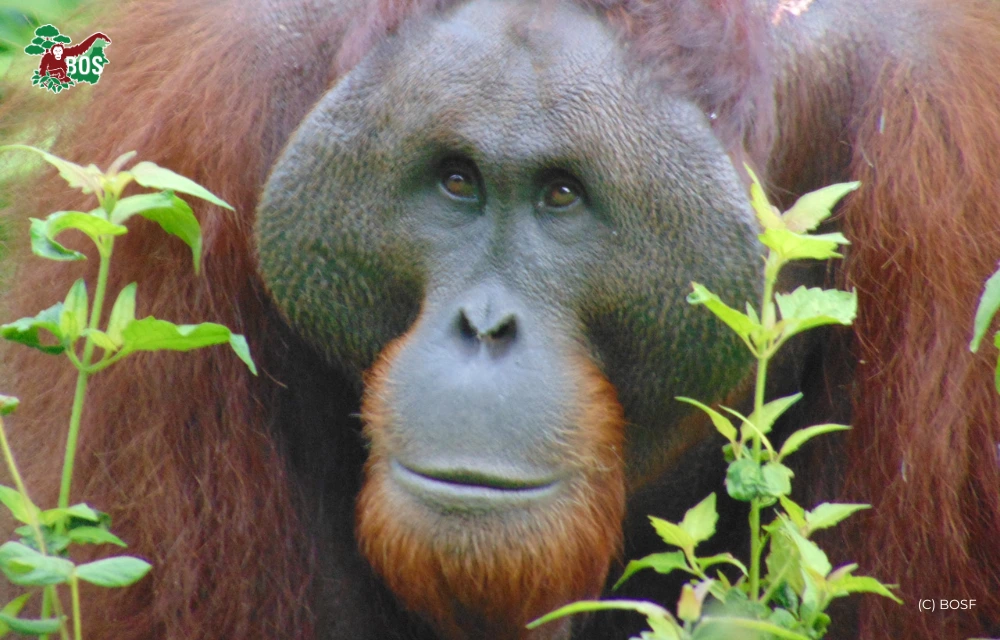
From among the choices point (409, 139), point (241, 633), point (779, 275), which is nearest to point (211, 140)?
point (409, 139)

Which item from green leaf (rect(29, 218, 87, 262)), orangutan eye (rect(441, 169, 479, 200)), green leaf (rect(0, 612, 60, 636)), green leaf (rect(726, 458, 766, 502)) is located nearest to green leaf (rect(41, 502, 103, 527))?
green leaf (rect(0, 612, 60, 636))

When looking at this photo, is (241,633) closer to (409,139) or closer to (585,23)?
(409,139)

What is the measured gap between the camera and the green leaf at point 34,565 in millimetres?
1698

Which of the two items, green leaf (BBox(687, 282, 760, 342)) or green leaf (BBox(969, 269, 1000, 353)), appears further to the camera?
green leaf (BBox(687, 282, 760, 342))

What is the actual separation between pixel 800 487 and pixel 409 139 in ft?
3.37

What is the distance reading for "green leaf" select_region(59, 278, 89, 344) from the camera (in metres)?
1.83

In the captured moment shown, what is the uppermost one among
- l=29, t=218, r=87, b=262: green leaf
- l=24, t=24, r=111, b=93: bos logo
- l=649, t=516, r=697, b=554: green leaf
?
l=24, t=24, r=111, b=93: bos logo

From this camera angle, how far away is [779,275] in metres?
2.47

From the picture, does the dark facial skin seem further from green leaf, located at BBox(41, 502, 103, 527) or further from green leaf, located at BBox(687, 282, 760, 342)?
green leaf, located at BBox(41, 502, 103, 527)

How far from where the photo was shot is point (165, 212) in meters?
1.92

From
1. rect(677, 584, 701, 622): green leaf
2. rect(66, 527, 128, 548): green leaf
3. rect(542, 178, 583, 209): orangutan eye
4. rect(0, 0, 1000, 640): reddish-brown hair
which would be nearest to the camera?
rect(677, 584, 701, 622): green leaf

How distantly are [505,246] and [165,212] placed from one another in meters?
0.52

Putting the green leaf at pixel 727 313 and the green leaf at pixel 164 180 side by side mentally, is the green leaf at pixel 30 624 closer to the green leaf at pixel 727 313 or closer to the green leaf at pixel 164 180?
the green leaf at pixel 164 180

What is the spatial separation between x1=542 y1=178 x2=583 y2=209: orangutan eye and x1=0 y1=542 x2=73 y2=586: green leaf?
90cm
